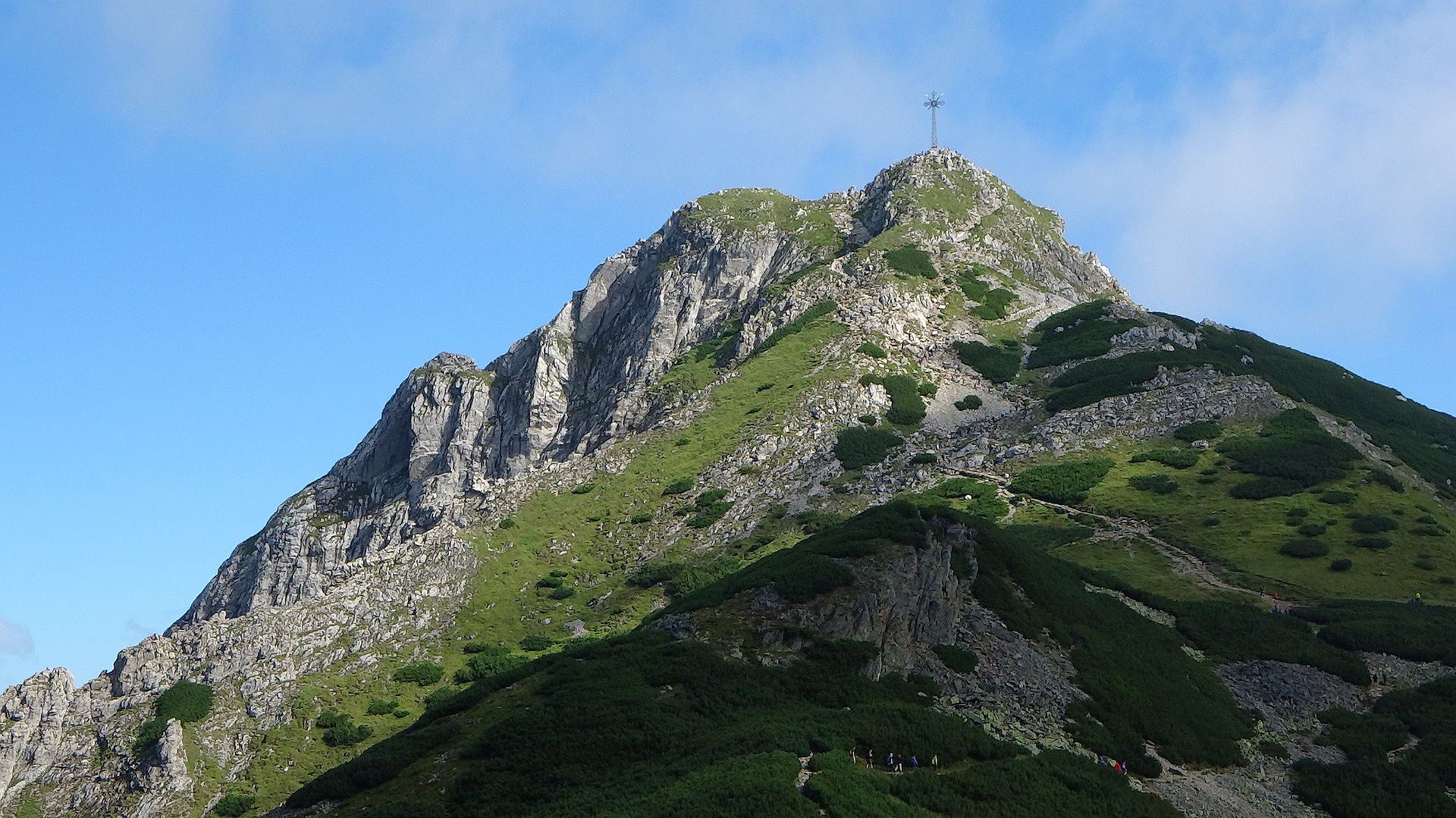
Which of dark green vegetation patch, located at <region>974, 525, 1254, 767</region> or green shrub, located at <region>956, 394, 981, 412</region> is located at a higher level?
green shrub, located at <region>956, 394, 981, 412</region>

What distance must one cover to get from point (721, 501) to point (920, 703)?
180 ft

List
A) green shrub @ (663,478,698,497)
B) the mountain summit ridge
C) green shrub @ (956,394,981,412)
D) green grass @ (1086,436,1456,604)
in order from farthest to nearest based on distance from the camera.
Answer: green shrub @ (956,394,981,412) < green shrub @ (663,478,698,497) < the mountain summit ridge < green grass @ (1086,436,1456,604)

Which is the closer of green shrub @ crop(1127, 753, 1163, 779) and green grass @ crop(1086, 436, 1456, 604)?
green shrub @ crop(1127, 753, 1163, 779)

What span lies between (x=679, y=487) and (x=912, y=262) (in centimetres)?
5594

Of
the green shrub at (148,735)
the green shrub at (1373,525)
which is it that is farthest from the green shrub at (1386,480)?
the green shrub at (148,735)

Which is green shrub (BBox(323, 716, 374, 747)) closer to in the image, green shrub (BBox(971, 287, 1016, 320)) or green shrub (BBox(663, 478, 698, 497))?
green shrub (BBox(663, 478, 698, 497))

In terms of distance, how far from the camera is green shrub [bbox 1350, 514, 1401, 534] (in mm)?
→ 95169

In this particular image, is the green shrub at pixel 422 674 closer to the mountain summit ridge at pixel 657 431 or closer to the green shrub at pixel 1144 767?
the mountain summit ridge at pixel 657 431

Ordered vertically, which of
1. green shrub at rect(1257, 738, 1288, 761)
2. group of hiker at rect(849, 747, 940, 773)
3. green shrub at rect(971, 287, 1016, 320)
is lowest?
group of hiker at rect(849, 747, 940, 773)

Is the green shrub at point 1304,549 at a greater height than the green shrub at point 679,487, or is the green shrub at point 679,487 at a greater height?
the green shrub at point 679,487

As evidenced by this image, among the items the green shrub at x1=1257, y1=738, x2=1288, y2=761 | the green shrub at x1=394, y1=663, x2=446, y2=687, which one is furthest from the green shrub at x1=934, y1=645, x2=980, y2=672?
the green shrub at x1=394, y1=663, x2=446, y2=687

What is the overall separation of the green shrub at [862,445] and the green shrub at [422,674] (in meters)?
43.8

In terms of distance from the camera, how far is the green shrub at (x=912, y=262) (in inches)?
6048

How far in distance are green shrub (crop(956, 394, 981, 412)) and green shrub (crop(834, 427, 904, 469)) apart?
468 inches
